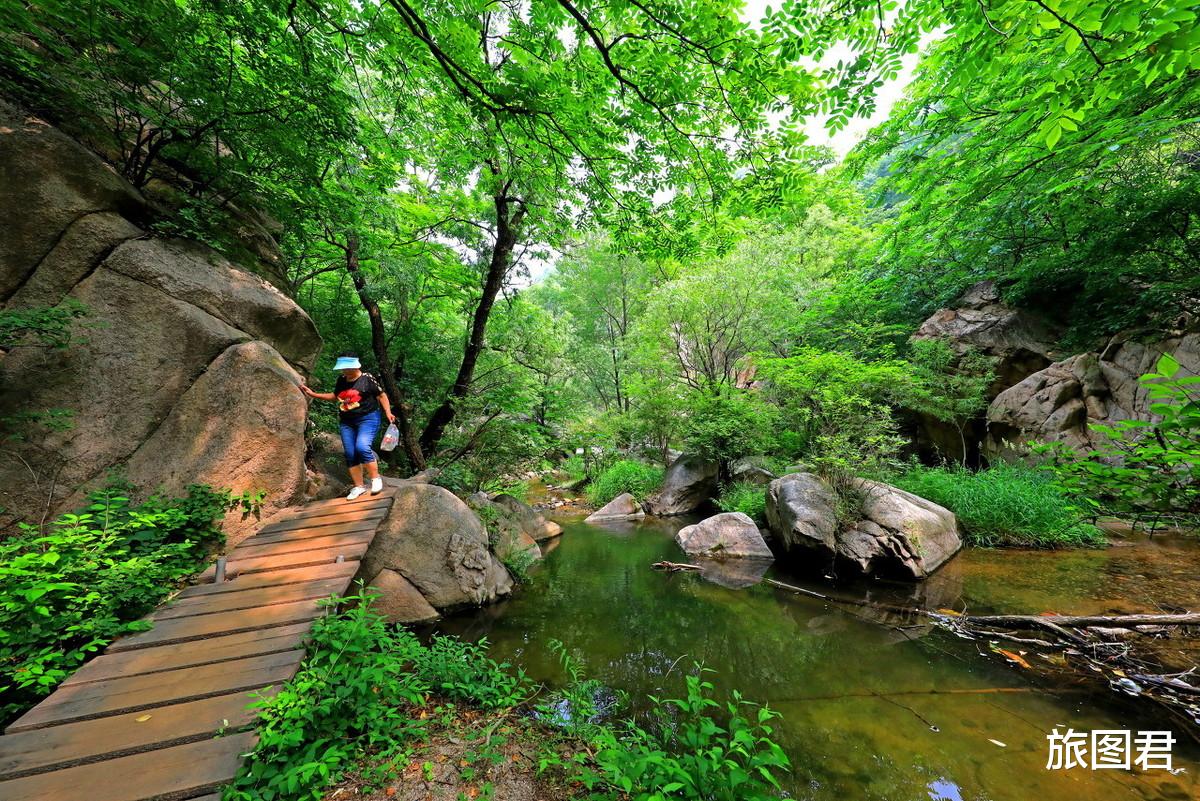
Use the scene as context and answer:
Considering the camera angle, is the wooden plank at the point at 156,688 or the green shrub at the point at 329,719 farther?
the wooden plank at the point at 156,688

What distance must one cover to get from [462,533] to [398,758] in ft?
10.5

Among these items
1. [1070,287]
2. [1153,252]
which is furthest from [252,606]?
[1070,287]

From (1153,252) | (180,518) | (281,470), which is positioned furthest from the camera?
(1153,252)

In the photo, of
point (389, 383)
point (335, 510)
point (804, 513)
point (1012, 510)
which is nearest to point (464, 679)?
point (335, 510)

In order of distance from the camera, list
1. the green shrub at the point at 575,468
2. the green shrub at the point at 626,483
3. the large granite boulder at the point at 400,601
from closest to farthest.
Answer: the large granite boulder at the point at 400,601 → the green shrub at the point at 626,483 → the green shrub at the point at 575,468

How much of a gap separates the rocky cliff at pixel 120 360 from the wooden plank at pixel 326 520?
1.15ft

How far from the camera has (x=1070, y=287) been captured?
9.66 m

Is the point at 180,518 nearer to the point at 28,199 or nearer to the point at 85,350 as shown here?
the point at 85,350

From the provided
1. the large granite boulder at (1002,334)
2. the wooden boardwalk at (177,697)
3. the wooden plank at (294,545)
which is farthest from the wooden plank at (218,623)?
the large granite boulder at (1002,334)

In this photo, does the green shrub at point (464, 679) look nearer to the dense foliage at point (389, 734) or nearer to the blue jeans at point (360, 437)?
the dense foliage at point (389, 734)

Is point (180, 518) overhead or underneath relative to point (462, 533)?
overhead

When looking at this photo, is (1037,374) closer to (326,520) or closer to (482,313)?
(482,313)

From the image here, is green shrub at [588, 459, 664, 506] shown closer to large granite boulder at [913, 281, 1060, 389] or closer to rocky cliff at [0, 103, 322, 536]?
large granite boulder at [913, 281, 1060, 389]

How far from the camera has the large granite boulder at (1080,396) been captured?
7457 mm
